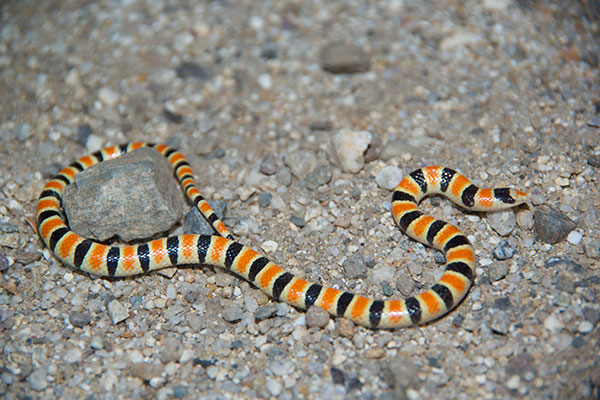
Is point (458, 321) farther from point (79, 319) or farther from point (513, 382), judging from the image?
point (79, 319)

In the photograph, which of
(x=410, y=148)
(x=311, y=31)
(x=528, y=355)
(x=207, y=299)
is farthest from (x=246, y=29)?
(x=528, y=355)

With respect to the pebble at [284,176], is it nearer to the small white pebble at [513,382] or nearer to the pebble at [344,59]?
the pebble at [344,59]

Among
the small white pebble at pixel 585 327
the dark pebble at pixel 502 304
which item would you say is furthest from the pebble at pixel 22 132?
the small white pebble at pixel 585 327

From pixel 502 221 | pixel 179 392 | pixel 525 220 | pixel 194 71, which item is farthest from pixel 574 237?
pixel 194 71

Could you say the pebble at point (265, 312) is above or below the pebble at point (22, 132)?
below

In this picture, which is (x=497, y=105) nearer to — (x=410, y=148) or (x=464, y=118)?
(x=464, y=118)

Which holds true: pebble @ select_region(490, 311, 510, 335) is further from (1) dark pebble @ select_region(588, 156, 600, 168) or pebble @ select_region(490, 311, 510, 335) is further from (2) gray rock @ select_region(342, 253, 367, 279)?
(1) dark pebble @ select_region(588, 156, 600, 168)

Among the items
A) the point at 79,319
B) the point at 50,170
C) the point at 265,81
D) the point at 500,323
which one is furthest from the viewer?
the point at 265,81
